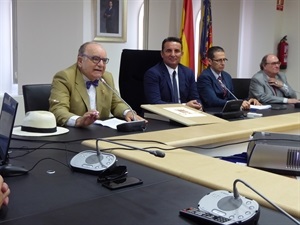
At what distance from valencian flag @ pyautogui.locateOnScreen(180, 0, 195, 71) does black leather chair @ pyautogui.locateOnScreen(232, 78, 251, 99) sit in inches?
30.8

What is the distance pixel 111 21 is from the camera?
433 centimetres

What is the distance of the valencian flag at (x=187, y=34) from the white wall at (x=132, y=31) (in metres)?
0.12

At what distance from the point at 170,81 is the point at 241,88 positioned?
3.81 ft

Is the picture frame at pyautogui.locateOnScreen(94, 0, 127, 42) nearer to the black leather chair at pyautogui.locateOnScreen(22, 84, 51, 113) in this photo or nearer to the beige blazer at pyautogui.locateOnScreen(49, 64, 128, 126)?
the beige blazer at pyautogui.locateOnScreen(49, 64, 128, 126)

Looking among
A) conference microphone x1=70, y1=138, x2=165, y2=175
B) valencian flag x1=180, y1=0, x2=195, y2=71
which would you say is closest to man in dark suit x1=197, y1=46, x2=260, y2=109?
valencian flag x1=180, y1=0, x2=195, y2=71

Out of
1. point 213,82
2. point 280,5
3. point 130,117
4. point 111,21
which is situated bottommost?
point 130,117

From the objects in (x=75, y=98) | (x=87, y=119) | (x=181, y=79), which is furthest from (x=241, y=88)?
(x=87, y=119)

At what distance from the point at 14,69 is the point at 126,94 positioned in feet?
3.57

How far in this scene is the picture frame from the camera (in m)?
4.24

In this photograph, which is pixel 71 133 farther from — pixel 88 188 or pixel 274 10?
pixel 274 10

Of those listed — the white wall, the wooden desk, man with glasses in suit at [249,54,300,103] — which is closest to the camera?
the wooden desk

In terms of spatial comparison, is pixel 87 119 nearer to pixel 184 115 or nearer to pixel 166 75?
pixel 184 115

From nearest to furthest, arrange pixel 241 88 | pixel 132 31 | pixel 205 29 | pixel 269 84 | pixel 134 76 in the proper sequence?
pixel 134 76 < pixel 269 84 < pixel 241 88 < pixel 132 31 < pixel 205 29

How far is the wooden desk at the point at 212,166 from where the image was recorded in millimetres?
1078
